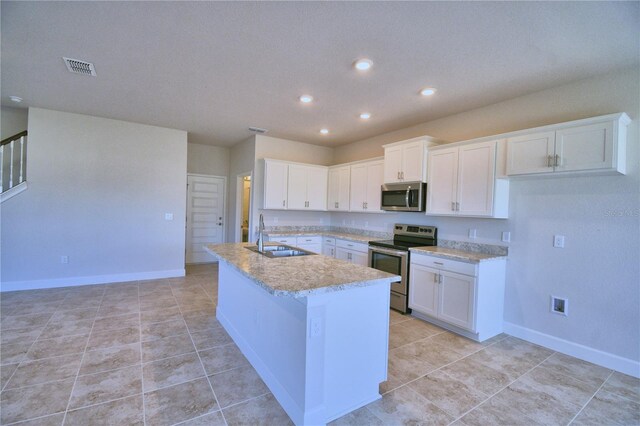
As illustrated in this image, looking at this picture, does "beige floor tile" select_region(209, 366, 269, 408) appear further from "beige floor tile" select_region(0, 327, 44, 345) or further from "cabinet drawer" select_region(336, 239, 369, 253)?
"cabinet drawer" select_region(336, 239, 369, 253)

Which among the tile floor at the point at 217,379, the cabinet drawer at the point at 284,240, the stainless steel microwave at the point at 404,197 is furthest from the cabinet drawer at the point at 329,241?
the tile floor at the point at 217,379

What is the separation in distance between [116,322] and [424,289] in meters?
3.66

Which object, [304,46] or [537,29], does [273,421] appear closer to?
[304,46]

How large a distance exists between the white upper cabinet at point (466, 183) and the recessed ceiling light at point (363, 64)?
1612 millimetres

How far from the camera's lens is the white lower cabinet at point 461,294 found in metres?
3.07

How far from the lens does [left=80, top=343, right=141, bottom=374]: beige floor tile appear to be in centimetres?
241

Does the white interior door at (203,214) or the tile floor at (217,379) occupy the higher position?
the white interior door at (203,214)

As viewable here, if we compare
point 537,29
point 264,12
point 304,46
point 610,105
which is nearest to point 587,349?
point 610,105

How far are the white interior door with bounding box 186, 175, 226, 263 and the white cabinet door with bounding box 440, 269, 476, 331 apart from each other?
17.2ft

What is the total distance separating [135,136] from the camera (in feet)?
16.4

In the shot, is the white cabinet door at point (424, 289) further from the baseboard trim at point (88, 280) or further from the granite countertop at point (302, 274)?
the baseboard trim at point (88, 280)

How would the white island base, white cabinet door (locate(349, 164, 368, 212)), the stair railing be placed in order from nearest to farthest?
the white island base, the stair railing, white cabinet door (locate(349, 164, 368, 212))

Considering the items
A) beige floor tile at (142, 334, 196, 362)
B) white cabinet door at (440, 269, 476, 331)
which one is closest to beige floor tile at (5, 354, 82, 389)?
beige floor tile at (142, 334, 196, 362)

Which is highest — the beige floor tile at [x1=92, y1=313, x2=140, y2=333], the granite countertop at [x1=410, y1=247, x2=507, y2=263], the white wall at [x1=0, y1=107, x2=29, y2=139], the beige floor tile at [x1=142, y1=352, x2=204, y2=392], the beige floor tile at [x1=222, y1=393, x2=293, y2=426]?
the white wall at [x1=0, y1=107, x2=29, y2=139]
